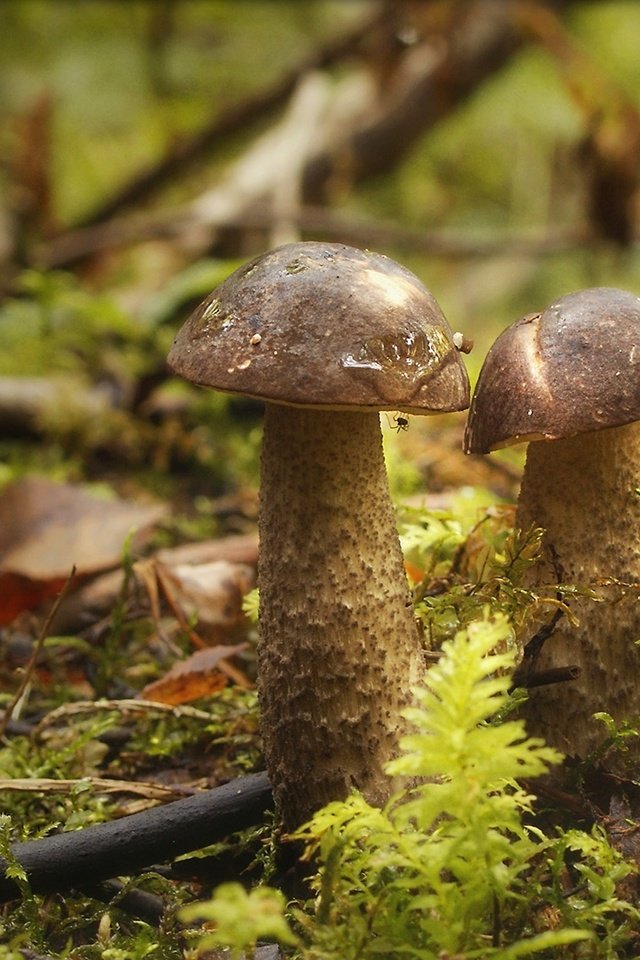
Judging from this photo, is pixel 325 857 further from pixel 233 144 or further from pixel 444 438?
pixel 233 144

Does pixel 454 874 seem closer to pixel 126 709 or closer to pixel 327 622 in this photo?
pixel 327 622

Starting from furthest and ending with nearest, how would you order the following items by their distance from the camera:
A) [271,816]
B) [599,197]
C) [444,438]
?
1. [599,197]
2. [444,438]
3. [271,816]

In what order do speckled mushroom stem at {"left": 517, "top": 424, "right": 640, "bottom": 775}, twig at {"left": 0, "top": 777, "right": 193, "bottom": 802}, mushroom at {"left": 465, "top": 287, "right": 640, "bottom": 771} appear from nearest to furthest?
mushroom at {"left": 465, "top": 287, "right": 640, "bottom": 771} → speckled mushroom stem at {"left": 517, "top": 424, "right": 640, "bottom": 775} → twig at {"left": 0, "top": 777, "right": 193, "bottom": 802}

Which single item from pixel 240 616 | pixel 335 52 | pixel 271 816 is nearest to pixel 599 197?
pixel 335 52

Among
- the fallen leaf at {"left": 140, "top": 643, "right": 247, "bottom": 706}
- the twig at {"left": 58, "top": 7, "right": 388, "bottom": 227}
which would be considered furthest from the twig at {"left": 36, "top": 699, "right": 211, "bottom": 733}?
the twig at {"left": 58, "top": 7, "right": 388, "bottom": 227}

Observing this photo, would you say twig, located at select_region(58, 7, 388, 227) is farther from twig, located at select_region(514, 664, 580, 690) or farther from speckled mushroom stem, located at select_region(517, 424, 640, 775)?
twig, located at select_region(514, 664, 580, 690)

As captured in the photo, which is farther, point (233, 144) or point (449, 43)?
point (233, 144)
